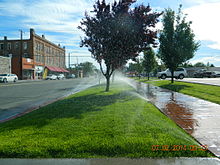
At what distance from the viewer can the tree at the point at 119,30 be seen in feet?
36.6

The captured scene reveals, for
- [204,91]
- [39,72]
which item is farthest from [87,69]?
[204,91]

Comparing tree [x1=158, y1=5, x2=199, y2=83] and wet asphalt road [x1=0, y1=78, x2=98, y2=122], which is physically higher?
tree [x1=158, y1=5, x2=199, y2=83]

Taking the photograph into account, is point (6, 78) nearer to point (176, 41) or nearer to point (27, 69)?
point (27, 69)

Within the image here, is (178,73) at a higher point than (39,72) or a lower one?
lower

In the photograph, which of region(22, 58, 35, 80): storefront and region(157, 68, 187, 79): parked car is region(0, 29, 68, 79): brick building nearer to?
region(22, 58, 35, 80): storefront

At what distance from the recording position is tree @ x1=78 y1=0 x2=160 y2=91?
11.2 metres

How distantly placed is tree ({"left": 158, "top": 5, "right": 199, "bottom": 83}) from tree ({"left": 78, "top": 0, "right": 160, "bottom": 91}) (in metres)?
8.75

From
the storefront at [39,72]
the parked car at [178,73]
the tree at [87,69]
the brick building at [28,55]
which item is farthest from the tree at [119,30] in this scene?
the tree at [87,69]

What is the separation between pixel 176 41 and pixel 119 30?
11.4m

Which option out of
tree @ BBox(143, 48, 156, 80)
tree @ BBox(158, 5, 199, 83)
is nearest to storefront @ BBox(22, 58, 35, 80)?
tree @ BBox(143, 48, 156, 80)

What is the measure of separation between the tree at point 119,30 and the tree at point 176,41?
345 inches

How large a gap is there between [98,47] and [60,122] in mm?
7901

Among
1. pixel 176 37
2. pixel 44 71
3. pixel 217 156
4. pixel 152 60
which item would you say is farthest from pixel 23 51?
pixel 217 156

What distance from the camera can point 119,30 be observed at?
11.2 meters
